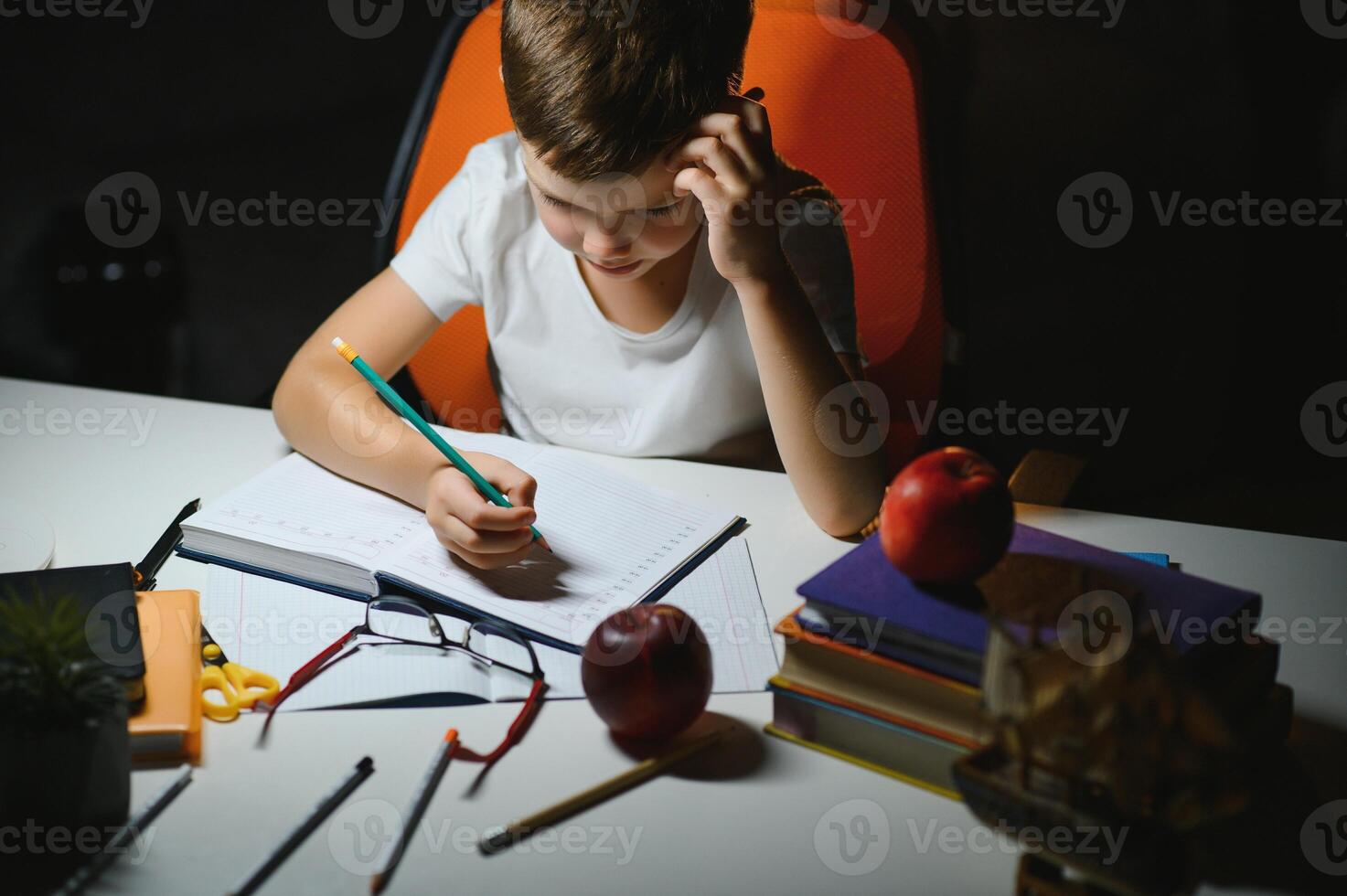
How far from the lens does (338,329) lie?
4.32 ft

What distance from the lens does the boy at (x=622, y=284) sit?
1.06 m

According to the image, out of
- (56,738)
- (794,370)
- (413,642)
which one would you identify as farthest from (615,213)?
(56,738)

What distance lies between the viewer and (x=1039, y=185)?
233 centimetres

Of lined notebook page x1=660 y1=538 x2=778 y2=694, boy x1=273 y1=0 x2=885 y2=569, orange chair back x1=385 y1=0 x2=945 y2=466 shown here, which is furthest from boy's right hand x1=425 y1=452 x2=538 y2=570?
orange chair back x1=385 y1=0 x2=945 y2=466

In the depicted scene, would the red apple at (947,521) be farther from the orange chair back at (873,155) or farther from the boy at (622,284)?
the orange chair back at (873,155)

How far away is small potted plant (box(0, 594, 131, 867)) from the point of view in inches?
25.4

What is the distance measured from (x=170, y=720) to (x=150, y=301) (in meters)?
1.92

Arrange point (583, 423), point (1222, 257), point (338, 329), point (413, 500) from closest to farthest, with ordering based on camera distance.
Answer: point (413, 500) < point (338, 329) < point (583, 423) < point (1222, 257)

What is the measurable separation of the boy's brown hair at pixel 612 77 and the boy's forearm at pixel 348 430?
302 millimetres

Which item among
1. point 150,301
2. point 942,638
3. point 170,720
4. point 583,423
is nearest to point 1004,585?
point 942,638

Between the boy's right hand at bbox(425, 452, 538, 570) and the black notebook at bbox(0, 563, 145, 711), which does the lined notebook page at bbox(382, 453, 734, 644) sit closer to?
the boy's right hand at bbox(425, 452, 538, 570)

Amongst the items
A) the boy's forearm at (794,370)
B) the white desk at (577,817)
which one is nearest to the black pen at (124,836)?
the white desk at (577,817)

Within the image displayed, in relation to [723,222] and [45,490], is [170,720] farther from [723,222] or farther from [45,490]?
[723,222]

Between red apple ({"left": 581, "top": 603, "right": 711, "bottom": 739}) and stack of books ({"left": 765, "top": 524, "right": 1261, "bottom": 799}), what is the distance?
0.19 feet
